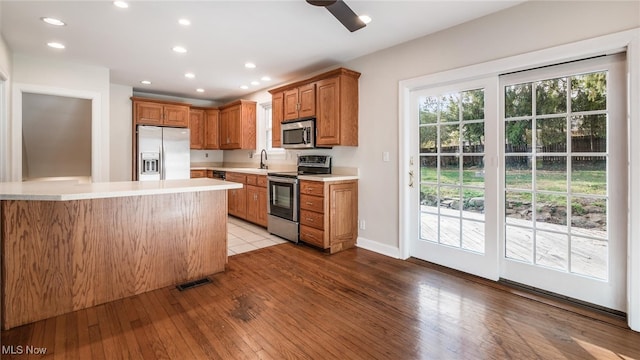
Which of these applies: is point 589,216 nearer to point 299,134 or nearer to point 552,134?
point 552,134

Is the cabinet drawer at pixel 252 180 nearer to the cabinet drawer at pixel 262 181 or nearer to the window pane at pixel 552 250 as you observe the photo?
the cabinet drawer at pixel 262 181

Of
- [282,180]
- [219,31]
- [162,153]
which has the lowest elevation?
[282,180]

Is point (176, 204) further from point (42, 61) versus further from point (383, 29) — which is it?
point (42, 61)

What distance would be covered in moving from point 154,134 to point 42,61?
6.00ft

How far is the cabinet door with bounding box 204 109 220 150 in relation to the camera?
21.4 ft

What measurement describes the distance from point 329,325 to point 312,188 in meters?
1.94

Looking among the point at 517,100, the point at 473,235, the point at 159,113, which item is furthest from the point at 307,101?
the point at 159,113

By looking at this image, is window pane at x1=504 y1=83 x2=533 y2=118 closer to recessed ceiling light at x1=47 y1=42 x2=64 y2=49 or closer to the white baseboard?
the white baseboard

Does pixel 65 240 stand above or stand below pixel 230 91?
below

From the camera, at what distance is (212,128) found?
6504mm

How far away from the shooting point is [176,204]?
8.82 feet

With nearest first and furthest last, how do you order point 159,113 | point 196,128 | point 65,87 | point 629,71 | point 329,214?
1. point 629,71
2. point 329,214
3. point 65,87
4. point 159,113
5. point 196,128

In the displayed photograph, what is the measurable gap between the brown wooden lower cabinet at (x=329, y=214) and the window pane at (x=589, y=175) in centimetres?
220

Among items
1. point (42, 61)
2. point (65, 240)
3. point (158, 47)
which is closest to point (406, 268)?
point (65, 240)
